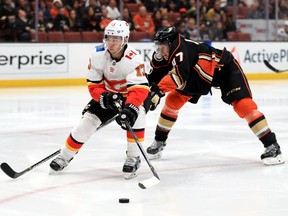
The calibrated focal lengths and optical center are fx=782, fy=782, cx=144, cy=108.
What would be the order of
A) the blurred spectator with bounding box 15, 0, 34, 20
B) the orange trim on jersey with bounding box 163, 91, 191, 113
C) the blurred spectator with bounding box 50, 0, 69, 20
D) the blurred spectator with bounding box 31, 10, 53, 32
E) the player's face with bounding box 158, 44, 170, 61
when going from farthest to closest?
the blurred spectator with bounding box 50, 0, 69, 20, the blurred spectator with bounding box 31, 10, 53, 32, the blurred spectator with bounding box 15, 0, 34, 20, the orange trim on jersey with bounding box 163, 91, 191, 113, the player's face with bounding box 158, 44, 170, 61

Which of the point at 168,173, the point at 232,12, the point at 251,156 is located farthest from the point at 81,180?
the point at 232,12

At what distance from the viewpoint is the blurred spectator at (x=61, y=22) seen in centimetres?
1230

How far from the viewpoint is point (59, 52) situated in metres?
12.1

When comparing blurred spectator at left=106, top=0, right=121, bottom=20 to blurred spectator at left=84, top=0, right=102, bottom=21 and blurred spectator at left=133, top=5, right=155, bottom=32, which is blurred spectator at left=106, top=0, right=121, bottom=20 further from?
blurred spectator at left=133, top=5, right=155, bottom=32

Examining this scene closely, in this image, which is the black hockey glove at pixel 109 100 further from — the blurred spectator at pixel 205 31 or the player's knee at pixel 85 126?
the blurred spectator at pixel 205 31

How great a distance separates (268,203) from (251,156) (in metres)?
1.69

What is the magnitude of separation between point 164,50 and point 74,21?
7481 mm

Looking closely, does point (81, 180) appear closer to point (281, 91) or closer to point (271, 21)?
point (281, 91)

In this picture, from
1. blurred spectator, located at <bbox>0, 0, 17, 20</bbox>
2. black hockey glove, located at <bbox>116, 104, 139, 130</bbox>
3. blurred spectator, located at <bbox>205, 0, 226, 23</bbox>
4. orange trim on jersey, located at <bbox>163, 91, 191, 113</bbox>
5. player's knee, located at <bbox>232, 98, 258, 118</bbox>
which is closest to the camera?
black hockey glove, located at <bbox>116, 104, 139, 130</bbox>

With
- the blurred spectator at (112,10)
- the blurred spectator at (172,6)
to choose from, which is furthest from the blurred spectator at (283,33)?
the blurred spectator at (112,10)

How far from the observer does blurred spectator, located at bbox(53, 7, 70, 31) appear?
12.3m

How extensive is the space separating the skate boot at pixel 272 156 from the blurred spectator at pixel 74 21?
7.48 meters

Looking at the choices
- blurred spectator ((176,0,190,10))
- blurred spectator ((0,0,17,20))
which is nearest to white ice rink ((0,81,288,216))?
blurred spectator ((0,0,17,20))

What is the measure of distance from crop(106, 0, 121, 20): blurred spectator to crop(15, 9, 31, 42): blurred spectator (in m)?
1.56
